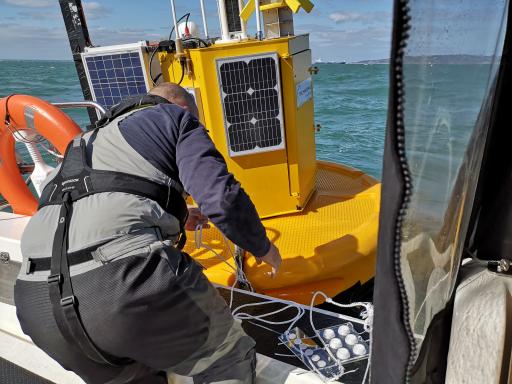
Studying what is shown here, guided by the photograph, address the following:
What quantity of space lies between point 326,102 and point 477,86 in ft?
54.8

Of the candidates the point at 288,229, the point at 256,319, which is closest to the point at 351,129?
the point at 288,229

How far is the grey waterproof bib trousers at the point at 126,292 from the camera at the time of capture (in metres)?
1.15

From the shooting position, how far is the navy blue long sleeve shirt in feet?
4.33

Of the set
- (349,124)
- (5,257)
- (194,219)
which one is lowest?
(349,124)

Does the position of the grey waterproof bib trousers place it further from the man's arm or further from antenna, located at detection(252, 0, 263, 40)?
antenna, located at detection(252, 0, 263, 40)

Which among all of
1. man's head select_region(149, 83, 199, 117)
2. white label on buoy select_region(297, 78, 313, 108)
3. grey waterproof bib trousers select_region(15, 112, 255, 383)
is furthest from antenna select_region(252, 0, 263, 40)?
grey waterproof bib trousers select_region(15, 112, 255, 383)

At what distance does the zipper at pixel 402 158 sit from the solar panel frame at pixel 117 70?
3.03 metres

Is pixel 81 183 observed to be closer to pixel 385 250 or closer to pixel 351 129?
pixel 385 250

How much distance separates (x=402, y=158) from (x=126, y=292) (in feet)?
3.13

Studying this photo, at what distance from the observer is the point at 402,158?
1.42 feet

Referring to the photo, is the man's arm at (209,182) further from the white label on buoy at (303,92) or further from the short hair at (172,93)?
the white label on buoy at (303,92)

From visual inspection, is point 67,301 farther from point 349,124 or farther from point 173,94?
point 349,124

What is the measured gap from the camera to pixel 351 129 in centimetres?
1204

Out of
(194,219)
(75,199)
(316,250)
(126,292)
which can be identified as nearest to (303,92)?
(316,250)
